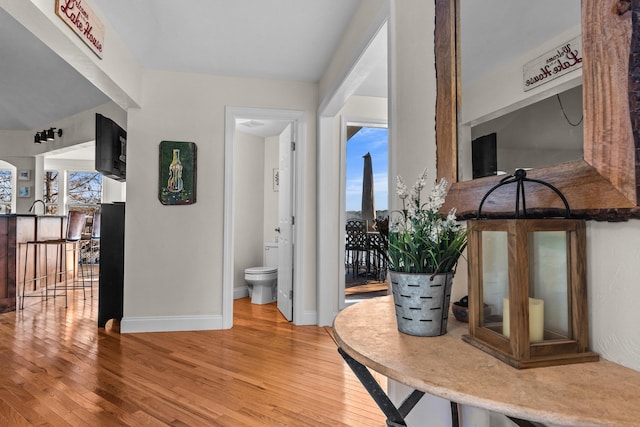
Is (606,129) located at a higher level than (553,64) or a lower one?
lower

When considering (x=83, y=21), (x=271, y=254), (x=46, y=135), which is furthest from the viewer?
(x=46, y=135)

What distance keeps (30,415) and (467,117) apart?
2493mm

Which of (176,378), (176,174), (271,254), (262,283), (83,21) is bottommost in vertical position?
(176,378)

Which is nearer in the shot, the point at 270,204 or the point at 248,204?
the point at 248,204

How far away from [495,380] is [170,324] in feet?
11.1

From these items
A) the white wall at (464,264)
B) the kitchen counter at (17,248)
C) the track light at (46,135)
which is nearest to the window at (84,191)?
the track light at (46,135)

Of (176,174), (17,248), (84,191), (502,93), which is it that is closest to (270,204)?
(176,174)

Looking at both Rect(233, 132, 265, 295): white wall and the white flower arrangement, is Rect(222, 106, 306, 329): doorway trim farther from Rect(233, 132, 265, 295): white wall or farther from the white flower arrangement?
the white flower arrangement

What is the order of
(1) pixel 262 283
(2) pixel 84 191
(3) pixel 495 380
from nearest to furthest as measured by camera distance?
(3) pixel 495 380, (1) pixel 262 283, (2) pixel 84 191

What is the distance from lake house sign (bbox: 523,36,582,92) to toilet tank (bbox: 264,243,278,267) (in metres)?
4.23

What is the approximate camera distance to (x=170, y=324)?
3418 millimetres

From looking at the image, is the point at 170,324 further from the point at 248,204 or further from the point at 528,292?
the point at 528,292

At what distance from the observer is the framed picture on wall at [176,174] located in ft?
11.3

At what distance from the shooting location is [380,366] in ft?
2.22
